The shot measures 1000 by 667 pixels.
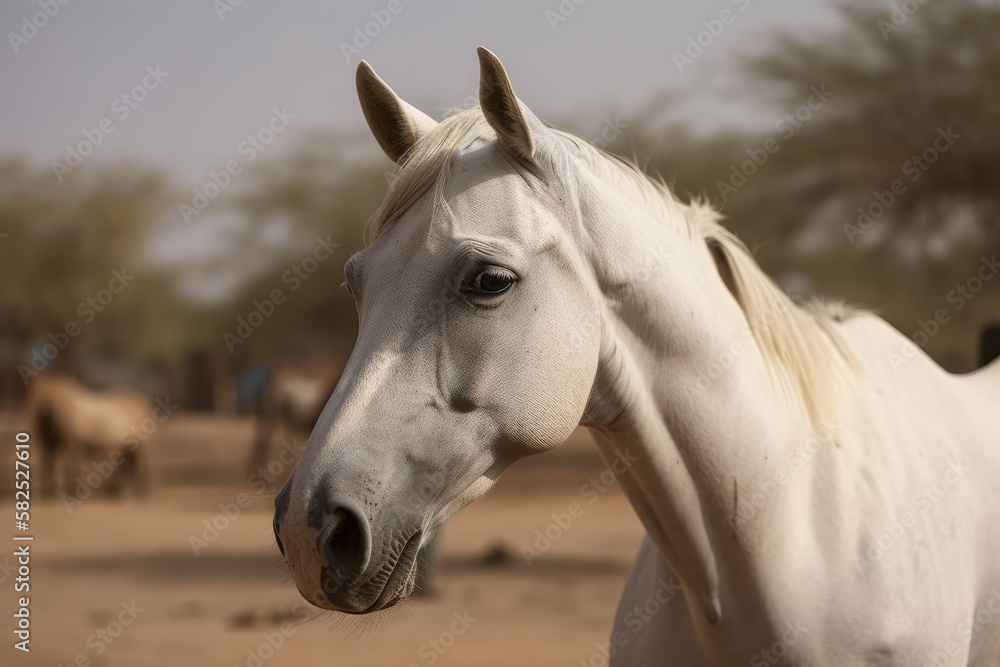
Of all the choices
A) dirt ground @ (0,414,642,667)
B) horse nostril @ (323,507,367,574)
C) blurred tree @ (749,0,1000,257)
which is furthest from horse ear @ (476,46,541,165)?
blurred tree @ (749,0,1000,257)

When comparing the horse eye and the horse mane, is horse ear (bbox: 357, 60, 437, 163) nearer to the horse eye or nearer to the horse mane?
the horse mane

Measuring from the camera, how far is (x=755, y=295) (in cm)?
193

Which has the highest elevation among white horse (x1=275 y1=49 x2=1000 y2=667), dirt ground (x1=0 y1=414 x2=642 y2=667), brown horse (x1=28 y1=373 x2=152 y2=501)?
white horse (x1=275 y1=49 x2=1000 y2=667)

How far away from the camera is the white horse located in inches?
59.6

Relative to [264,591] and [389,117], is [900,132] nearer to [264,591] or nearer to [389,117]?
[264,591]

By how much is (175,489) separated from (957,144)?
48.5 ft

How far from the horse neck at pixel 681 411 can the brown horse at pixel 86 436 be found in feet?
40.5

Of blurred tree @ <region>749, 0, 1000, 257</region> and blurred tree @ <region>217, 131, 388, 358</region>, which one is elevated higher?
blurred tree @ <region>749, 0, 1000, 257</region>

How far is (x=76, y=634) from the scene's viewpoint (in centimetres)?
643

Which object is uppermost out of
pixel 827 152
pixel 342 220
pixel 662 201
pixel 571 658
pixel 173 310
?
pixel 662 201

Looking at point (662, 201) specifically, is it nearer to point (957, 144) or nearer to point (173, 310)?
point (957, 144)

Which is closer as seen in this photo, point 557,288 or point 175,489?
point 557,288

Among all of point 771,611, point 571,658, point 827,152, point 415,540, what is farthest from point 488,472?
point 827,152

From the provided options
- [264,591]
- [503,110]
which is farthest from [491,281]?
[264,591]
